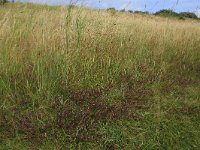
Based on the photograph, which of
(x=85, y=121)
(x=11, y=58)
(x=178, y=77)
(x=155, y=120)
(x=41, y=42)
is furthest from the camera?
(x=178, y=77)

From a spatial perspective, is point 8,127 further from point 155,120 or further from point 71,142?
point 155,120

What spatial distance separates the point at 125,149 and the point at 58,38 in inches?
90.7

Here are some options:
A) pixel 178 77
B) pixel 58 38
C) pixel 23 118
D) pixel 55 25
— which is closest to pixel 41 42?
pixel 58 38

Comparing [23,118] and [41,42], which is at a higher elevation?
[41,42]

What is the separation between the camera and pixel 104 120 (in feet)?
14.4

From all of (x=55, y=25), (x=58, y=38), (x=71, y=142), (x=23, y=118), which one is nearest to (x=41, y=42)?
(x=58, y=38)

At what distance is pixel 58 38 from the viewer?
5.60 m

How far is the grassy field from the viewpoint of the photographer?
411cm

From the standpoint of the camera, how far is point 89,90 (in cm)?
486

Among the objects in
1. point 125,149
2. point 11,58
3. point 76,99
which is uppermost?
point 11,58

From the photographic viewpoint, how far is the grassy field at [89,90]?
411 centimetres

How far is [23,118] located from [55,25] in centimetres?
260

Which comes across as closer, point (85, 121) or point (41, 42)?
point (85, 121)

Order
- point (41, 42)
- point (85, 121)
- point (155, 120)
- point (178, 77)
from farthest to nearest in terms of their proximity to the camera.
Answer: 1. point (178, 77)
2. point (41, 42)
3. point (155, 120)
4. point (85, 121)
